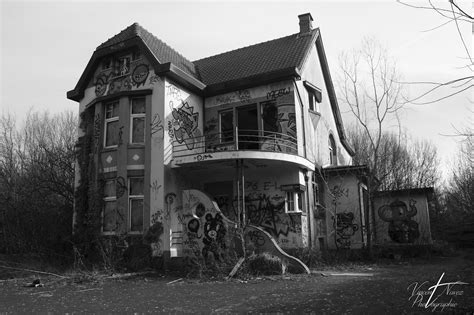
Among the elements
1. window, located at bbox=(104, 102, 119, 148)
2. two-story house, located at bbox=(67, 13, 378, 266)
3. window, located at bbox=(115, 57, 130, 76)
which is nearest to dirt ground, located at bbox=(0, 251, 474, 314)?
two-story house, located at bbox=(67, 13, 378, 266)

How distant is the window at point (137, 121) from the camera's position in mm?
15398

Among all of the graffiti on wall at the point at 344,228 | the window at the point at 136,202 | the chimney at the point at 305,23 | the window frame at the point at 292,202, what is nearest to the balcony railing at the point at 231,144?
the window frame at the point at 292,202

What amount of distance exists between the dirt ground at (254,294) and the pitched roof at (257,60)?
8694mm

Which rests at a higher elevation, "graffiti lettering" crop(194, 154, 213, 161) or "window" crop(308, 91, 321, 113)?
"window" crop(308, 91, 321, 113)

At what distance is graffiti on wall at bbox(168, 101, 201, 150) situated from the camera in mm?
15225

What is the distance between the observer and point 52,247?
52.5 ft

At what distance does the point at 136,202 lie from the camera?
14891mm

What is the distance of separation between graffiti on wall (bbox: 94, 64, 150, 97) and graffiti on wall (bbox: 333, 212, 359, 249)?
34.8ft

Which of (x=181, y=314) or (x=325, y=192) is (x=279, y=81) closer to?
(x=325, y=192)

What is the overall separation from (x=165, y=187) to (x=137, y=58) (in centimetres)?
550

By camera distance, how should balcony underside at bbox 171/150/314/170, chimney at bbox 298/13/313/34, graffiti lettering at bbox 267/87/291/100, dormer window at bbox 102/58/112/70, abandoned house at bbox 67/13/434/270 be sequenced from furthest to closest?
1. chimney at bbox 298/13/313/34
2. dormer window at bbox 102/58/112/70
3. graffiti lettering at bbox 267/87/291/100
4. abandoned house at bbox 67/13/434/270
5. balcony underside at bbox 171/150/314/170

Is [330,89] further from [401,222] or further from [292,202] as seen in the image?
[292,202]

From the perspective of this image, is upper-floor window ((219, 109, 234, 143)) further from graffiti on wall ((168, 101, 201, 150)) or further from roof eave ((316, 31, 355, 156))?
roof eave ((316, 31, 355, 156))

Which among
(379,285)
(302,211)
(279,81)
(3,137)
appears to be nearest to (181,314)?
(379,285)
